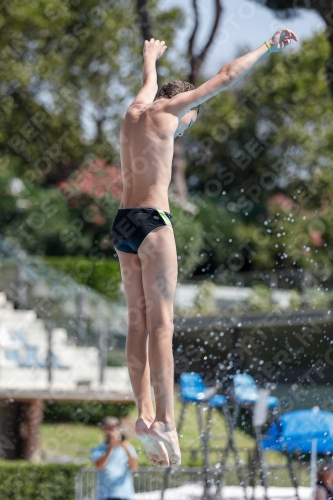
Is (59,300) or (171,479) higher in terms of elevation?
(59,300)

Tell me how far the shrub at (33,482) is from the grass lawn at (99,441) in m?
1.47

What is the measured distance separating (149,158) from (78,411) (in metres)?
11.4

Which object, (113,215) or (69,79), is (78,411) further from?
(69,79)

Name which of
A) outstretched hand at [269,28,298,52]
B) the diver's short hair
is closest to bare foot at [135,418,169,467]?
the diver's short hair

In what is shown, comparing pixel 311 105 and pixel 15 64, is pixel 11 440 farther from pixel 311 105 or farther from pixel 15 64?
pixel 311 105

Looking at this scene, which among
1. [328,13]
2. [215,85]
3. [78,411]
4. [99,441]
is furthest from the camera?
[78,411]

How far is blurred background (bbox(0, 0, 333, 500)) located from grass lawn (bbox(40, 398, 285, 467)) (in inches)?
1.8

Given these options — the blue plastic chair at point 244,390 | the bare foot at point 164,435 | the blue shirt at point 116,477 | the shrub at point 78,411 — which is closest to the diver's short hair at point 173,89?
the bare foot at point 164,435

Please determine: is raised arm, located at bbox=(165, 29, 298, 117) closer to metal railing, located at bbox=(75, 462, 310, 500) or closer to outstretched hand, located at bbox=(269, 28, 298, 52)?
outstretched hand, located at bbox=(269, 28, 298, 52)

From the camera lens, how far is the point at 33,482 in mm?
11500

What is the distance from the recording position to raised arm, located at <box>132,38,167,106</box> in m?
4.59

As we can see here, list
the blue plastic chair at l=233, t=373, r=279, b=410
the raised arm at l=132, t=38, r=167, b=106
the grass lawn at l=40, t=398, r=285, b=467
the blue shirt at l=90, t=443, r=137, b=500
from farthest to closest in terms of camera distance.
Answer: the grass lawn at l=40, t=398, r=285, b=467, the blue plastic chair at l=233, t=373, r=279, b=410, the blue shirt at l=90, t=443, r=137, b=500, the raised arm at l=132, t=38, r=167, b=106

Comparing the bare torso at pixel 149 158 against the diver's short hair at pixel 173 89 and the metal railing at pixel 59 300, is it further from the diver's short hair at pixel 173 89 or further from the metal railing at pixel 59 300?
the metal railing at pixel 59 300

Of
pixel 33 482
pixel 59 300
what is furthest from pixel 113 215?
pixel 33 482
